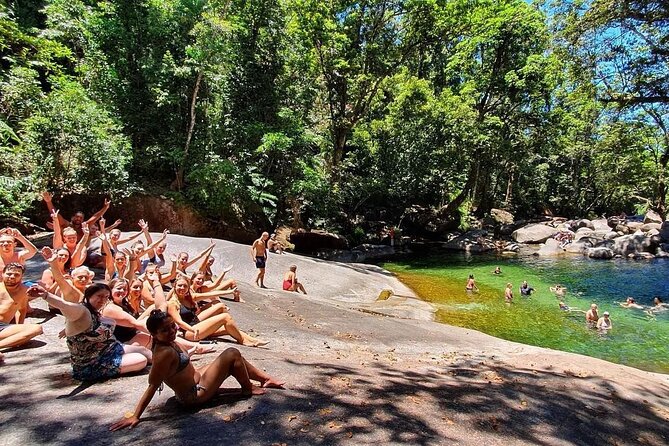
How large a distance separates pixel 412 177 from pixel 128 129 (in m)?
20.9

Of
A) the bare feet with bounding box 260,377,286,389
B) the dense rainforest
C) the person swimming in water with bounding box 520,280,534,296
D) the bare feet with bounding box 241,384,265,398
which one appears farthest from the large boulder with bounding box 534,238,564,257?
the bare feet with bounding box 241,384,265,398

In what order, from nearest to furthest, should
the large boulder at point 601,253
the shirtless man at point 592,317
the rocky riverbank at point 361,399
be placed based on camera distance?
the rocky riverbank at point 361,399
the shirtless man at point 592,317
the large boulder at point 601,253

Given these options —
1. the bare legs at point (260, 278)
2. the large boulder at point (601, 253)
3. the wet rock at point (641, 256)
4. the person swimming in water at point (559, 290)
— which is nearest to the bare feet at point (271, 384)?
the bare legs at point (260, 278)

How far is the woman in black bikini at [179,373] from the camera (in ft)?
13.2

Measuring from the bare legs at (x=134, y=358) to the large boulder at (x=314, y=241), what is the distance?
2101cm

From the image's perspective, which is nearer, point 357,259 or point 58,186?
point 58,186

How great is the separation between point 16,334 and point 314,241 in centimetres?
2218

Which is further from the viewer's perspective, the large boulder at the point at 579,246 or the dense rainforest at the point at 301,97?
the large boulder at the point at 579,246

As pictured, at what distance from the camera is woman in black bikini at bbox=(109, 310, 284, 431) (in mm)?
4035

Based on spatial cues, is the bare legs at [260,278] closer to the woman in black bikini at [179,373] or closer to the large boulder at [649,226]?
the woman in black bikini at [179,373]

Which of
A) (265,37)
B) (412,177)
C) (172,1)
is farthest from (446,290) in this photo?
(172,1)

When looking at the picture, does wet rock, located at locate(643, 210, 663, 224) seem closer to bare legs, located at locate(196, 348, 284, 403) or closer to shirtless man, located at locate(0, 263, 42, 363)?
bare legs, located at locate(196, 348, 284, 403)

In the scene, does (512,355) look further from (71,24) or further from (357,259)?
(71,24)

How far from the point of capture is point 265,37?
2439 cm
